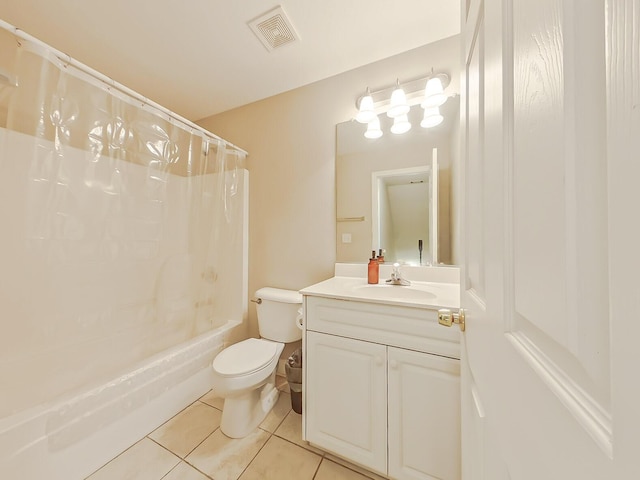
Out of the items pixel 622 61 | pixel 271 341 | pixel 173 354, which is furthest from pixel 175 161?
pixel 622 61

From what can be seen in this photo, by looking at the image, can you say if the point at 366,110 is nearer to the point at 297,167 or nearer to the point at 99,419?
the point at 297,167

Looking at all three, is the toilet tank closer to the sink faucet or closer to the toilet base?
the toilet base

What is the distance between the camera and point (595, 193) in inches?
7.2

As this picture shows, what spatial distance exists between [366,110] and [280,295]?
1321 millimetres

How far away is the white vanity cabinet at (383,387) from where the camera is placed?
910 mm

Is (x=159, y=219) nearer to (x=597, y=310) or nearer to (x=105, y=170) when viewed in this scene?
(x=105, y=170)

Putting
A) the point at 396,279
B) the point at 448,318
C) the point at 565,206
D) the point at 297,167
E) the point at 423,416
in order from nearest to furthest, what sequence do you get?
the point at 565,206 < the point at 448,318 < the point at 423,416 < the point at 396,279 < the point at 297,167

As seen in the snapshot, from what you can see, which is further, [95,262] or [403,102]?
[403,102]

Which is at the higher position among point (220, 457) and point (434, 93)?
point (434, 93)

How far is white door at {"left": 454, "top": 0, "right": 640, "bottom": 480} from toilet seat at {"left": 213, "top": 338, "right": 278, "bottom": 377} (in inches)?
45.8

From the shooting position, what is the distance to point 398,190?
1.47 meters

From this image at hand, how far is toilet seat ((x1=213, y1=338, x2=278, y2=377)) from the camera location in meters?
1.27

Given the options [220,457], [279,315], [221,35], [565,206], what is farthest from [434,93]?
[220,457]

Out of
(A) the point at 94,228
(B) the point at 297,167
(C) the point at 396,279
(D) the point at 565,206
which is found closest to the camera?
(D) the point at 565,206
